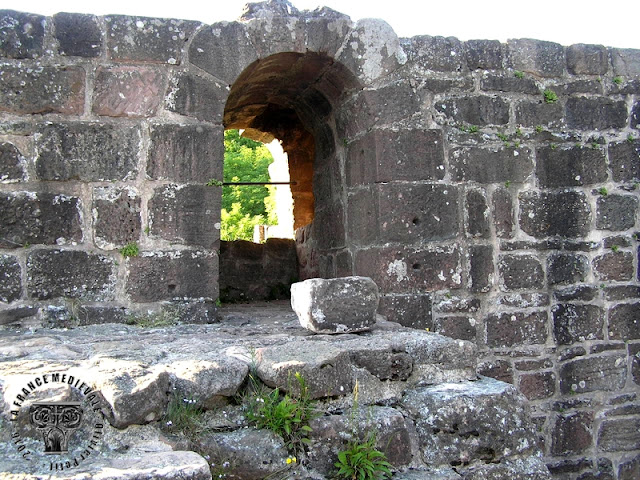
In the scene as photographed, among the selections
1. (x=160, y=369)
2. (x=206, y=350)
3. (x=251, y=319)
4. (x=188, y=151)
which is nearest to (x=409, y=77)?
(x=188, y=151)

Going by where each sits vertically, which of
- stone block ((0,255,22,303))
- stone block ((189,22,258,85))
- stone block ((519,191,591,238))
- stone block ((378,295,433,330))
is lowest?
stone block ((378,295,433,330))

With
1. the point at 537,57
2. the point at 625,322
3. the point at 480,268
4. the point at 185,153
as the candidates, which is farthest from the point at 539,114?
the point at 185,153

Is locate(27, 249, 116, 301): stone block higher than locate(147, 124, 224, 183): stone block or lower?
lower

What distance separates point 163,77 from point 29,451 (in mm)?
2760

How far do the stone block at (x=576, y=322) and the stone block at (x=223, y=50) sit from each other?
2.86 metres

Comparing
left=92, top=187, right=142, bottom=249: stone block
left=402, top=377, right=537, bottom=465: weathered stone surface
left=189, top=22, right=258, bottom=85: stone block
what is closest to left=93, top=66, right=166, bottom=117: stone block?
left=189, top=22, right=258, bottom=85: stone block

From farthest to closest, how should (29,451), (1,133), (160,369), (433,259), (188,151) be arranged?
(433,259) → (188,151) → (1,133) → (160,369) → (29,451)

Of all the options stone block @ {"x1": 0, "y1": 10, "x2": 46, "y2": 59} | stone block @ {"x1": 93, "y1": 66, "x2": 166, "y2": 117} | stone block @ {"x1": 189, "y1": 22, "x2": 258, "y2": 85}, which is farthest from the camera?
stone block @ {"x1": 189, "y1": 22, "x2": 258, "y2": 85}

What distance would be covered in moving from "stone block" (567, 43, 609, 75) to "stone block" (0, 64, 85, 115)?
3.56m

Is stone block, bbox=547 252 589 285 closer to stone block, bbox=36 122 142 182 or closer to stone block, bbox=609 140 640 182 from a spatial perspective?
stone block, bbox=609 140 640 182

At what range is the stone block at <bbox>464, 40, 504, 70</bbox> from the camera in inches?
186

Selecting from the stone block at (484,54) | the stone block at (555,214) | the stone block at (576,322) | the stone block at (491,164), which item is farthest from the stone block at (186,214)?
Answer: the stone block at (576,322)

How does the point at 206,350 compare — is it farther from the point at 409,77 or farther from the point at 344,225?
the point at 409,77

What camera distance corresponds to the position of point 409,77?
4582 millimetres
